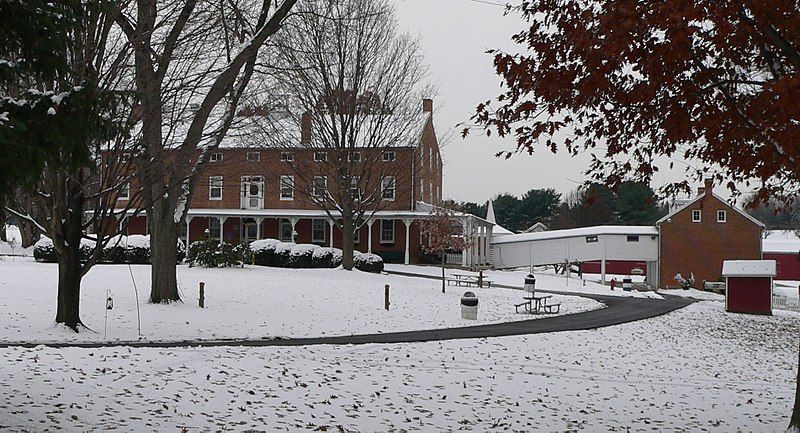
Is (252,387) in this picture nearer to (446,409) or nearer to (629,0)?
(446,409)

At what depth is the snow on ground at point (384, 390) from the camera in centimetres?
819

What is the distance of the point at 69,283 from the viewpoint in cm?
1498

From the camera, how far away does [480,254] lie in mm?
50562

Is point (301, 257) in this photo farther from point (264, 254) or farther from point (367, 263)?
point (367, 263)

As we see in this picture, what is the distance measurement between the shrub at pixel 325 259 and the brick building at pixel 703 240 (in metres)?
23.4

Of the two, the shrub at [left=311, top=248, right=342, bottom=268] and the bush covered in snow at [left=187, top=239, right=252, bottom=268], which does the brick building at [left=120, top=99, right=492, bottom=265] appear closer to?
the shrub at [left=311, top=248, right=342, bottom=268]

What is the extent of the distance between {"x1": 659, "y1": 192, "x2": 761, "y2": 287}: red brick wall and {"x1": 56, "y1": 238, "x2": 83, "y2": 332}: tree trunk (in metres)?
41.7

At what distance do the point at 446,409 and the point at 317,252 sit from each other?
92.0ft

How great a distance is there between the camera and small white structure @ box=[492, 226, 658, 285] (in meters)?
48.4

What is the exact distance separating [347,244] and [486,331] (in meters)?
16.0

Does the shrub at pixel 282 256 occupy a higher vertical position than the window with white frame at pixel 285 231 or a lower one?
lower

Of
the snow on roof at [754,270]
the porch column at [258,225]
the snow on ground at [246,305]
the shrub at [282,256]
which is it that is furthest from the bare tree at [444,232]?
the snow on roof at [754,270]

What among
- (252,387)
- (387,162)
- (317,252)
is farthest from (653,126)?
(317,252)

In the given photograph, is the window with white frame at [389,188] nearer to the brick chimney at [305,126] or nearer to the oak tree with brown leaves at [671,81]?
the brick chimney at [305,126]
